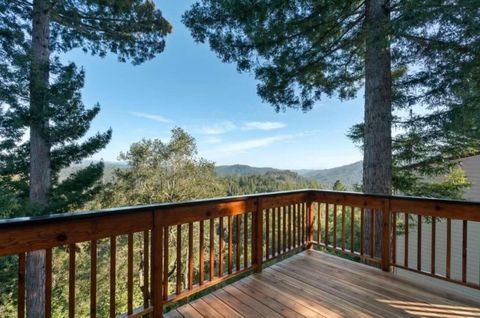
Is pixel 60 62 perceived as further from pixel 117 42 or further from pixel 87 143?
pixel 87 143

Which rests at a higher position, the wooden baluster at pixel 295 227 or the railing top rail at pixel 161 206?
the railing top rail at pixel 161 206

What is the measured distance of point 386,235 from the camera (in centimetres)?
322

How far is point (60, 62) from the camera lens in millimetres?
6547

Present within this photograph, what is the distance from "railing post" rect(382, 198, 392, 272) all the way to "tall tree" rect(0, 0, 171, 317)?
6.94 meters

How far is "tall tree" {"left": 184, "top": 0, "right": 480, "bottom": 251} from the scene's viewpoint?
351 cm

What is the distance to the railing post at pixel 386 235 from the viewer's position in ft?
10.5

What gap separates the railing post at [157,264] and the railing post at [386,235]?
8.53ft

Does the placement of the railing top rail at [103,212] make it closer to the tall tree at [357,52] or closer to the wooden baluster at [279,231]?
the wooden baluster at [279,231]

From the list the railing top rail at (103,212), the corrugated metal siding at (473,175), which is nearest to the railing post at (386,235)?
the railing top rail at (103,212)

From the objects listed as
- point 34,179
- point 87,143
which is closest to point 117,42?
point 87,143

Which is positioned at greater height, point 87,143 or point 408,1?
point 408,1

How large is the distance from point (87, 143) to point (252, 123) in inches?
1050

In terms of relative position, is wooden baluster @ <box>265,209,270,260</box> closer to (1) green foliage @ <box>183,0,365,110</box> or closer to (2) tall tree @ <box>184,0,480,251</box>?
(2) tall tree @ <box>184,0,480,251</box>

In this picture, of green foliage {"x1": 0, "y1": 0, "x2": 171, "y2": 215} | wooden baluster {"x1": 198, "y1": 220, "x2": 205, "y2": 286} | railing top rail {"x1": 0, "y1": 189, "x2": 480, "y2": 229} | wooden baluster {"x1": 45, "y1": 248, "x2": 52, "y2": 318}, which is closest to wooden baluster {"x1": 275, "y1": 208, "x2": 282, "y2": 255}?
railing top rail {"x1": 0, "y1": 189, "x2": 480, "y2": 229}
